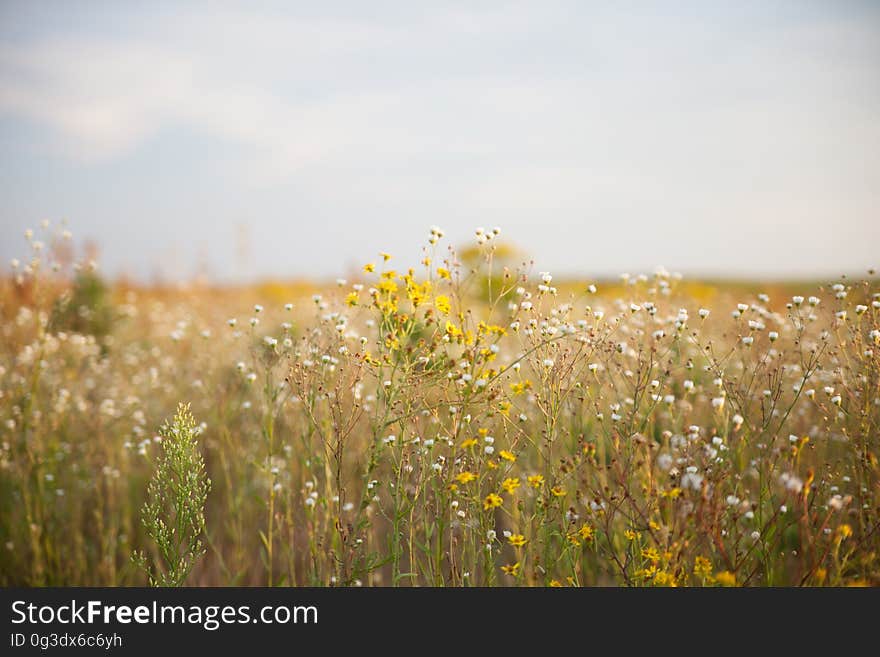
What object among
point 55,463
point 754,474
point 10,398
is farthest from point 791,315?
point 10,398

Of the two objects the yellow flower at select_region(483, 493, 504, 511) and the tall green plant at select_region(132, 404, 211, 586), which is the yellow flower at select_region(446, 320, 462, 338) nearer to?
the yellow flower at select_region(483, 493, 504, 511)

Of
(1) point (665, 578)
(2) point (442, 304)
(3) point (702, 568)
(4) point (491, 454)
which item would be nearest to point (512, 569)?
(4) point (491, 454)

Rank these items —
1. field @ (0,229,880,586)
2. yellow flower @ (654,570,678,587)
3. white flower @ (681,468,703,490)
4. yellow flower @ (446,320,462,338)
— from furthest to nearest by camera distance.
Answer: yellow flower @ (446,320,462,338) < field @ (0,229,880,586) < yellow flower @ (654,570,678,587) < white flower @ (681,468,703,490)

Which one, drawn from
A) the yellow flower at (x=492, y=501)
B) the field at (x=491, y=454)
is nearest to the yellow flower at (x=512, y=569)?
the field at (x=491, y=454)

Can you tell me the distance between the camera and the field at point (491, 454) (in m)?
2.47

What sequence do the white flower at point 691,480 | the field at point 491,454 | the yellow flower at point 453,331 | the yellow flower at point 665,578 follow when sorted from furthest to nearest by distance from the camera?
the yellow flower at point 453,331
the field at point 491,454
the yellow flower at point 665,578
the white flower at point 691,480

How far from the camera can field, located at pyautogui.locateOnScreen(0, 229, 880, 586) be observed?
247 cm

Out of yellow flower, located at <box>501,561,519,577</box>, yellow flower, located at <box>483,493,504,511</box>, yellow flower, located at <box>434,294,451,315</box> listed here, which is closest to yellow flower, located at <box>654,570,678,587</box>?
yellow flower, located at <box>501,561,519,577</box>

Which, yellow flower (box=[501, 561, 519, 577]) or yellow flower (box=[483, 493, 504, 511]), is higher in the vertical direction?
yellow flower (box=[483, 493, 504, 511])

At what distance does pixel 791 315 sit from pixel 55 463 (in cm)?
456

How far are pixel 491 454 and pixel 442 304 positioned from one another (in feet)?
2.28

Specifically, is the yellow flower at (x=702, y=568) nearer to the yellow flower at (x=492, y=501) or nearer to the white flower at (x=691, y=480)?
the white flower at (x=691, y=480)

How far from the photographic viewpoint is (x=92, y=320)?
20.9 feet
